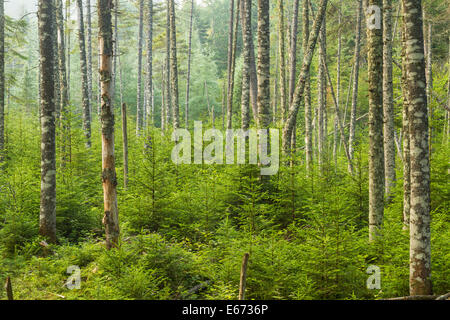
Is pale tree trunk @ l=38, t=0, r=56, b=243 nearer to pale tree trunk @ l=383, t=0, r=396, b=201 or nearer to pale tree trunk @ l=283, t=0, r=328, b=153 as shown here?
pale tree trunk @ l=283, t=0, r=328, b=153

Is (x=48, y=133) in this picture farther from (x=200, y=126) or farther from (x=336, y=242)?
(x=200, y=126)

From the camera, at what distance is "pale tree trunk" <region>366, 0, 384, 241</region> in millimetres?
6934

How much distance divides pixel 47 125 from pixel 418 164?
7300 mm

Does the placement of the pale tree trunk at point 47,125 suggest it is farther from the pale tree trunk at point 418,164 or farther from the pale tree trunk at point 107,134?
the pale tree trunk at point 418,164

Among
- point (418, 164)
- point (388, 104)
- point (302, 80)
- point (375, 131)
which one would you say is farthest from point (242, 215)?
Answer: point (388, 104)

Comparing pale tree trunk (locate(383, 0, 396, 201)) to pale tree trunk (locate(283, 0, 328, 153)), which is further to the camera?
pale tree trunk (locate(283, 0, 328, 153))

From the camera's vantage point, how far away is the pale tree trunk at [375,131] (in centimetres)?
693

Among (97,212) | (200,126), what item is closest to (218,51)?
(200,126)

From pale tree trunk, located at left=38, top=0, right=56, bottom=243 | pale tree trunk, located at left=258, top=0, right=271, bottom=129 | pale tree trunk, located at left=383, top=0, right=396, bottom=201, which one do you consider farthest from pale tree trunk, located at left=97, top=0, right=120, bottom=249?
pale tree trunk, located at left=383, top=0, right=396, bottom=201

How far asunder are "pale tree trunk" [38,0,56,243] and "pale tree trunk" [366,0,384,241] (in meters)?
6.75

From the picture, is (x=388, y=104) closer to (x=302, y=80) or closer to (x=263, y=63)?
(x=302, y=80)

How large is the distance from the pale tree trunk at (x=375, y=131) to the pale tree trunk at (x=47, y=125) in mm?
6755

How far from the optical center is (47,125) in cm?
786

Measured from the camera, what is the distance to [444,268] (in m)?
5.65
